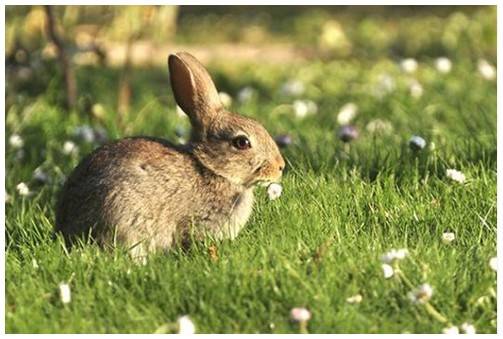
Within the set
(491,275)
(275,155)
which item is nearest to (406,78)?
(275,155)

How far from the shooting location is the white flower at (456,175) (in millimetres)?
5414

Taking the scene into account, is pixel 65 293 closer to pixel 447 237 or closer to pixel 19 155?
pixel 447 237

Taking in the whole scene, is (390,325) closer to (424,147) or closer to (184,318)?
(184,318)

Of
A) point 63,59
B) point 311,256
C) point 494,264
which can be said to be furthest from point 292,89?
point 494,264

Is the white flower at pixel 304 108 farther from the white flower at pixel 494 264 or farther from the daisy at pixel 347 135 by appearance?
the white flower at pixel 494 264

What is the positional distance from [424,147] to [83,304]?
2.61 m

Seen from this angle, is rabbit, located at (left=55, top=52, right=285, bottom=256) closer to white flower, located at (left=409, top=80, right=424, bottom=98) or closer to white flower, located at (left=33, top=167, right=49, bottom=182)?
white flower, located at (left=33, top=167, right=49, bottom=182)

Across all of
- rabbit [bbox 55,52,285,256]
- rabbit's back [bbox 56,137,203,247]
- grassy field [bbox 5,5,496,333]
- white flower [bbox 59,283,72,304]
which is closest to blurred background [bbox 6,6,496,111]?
grassy field [bbox 5,5,496,333]

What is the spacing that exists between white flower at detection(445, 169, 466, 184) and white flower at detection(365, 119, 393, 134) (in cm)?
205

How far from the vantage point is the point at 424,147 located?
6.14m

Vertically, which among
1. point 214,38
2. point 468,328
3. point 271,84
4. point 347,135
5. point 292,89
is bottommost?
point 214,38

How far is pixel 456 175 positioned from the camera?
543 cm

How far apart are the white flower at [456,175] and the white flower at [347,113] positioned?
270cm

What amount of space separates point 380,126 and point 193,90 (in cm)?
296
